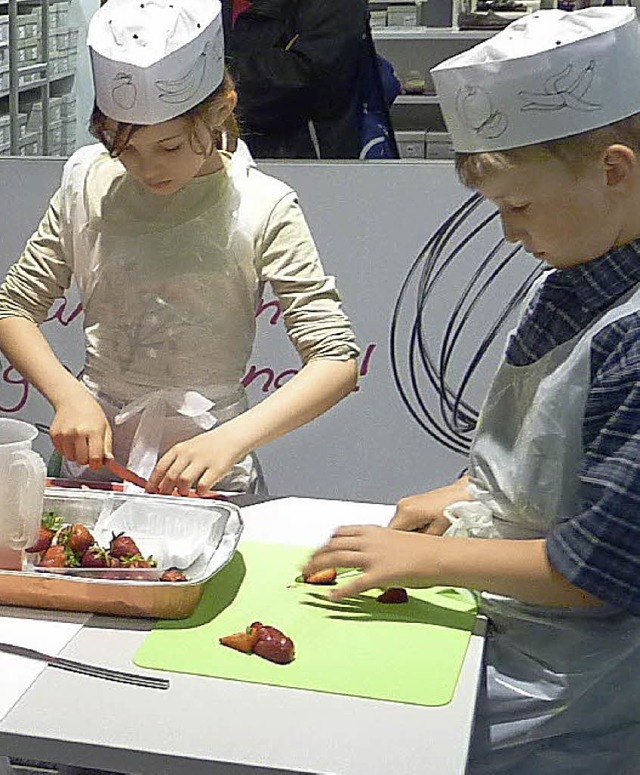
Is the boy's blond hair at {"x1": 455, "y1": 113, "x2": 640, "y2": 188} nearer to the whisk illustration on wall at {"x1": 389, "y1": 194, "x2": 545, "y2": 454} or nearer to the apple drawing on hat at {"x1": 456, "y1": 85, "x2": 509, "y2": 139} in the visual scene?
the apple drawing on hat at {"x1": 456, "y1": 85, "x2": 509, "y2": 139}

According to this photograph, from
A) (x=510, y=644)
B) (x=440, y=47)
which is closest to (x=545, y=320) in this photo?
(x=510, y=644)

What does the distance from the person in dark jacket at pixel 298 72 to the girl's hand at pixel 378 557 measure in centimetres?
141

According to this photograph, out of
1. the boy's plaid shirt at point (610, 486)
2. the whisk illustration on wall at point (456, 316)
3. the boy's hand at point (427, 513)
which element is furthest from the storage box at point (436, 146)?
the boy's plaid shirt at point (610, 486)

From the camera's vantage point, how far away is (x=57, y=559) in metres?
1.02

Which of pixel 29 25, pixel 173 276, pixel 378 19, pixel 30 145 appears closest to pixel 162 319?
pixel 173 276

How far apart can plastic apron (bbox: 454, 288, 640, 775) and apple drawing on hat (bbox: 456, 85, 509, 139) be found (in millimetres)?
203

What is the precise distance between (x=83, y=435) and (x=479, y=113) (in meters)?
0.58

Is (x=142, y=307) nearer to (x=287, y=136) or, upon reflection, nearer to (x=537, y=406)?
(x=537, y=406)

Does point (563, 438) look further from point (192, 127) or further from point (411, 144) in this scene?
point (411, 144)

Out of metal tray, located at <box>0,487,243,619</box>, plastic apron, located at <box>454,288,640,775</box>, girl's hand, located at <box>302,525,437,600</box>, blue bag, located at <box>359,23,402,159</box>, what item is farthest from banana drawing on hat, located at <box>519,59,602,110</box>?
blue bag, located at <box>359,23,402,159</box>

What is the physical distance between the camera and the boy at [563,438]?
0.97 metres

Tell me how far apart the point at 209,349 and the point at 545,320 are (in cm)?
52

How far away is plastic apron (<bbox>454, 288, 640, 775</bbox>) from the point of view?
3.39 feet

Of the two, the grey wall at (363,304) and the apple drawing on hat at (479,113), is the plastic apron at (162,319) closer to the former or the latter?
the apple drawing on hat at (479,113)
